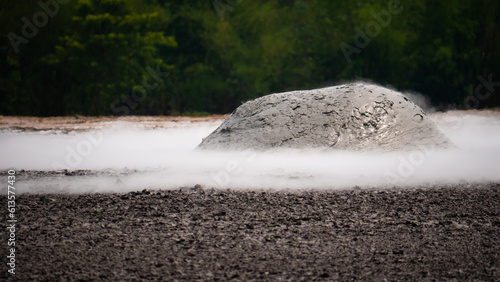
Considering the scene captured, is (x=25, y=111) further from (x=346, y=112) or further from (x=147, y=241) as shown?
(x=147, y=241)

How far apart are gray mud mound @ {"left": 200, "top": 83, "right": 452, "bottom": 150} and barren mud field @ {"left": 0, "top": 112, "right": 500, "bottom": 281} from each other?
178 centimetres

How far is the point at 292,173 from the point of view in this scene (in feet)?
20.9

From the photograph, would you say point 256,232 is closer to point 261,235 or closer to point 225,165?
point 261,235

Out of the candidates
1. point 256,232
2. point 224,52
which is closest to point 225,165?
point 256,232

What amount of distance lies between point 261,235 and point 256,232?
9 centimetres

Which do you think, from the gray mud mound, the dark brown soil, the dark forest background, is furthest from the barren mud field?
the dark forest background

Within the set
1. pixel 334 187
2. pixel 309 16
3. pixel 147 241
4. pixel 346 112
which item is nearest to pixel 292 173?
pixel 334 187

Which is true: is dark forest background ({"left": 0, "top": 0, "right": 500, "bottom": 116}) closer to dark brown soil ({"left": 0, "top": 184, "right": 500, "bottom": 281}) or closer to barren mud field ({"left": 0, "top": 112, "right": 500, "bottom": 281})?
barren mud field ({"left": 0, "top": 112, "right": 500, "bottom": 281})

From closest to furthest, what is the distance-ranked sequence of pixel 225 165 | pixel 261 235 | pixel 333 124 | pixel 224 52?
pixel 261 235 < pixel 225 165 < pixel 333 124 < pixel 224 52

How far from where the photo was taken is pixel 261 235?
13.5 feet

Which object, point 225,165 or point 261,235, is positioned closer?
point 261,235

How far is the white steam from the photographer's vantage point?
19.5ft

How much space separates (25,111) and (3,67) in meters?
1.50

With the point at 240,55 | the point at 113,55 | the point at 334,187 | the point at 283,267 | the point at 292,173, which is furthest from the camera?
the point at 240,55
